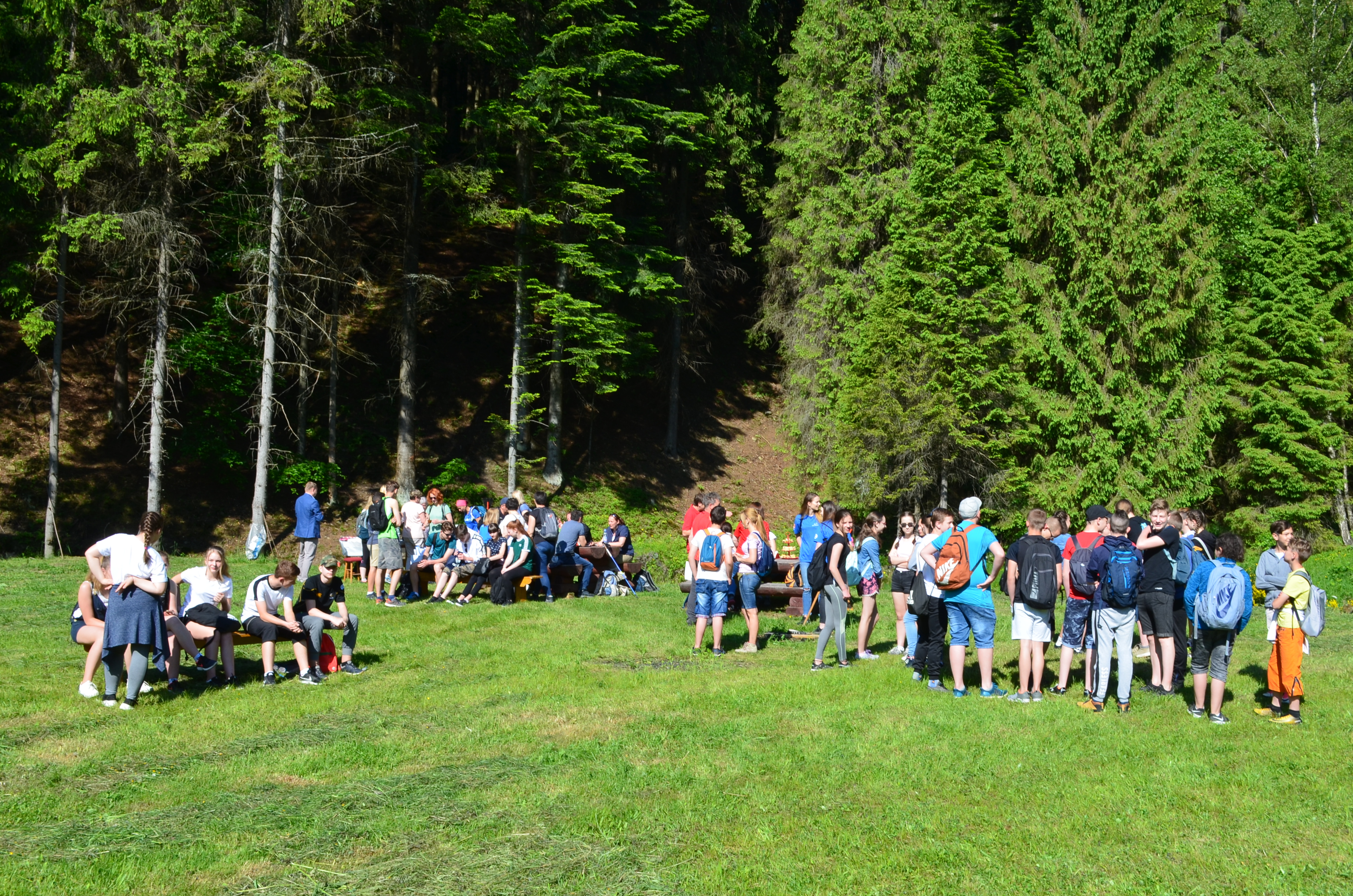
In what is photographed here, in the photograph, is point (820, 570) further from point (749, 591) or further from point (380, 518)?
point (380, 518)

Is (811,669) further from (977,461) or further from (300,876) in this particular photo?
(977,461)

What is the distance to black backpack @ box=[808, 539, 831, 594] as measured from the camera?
10148 millimetres

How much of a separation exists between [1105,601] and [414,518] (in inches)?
395

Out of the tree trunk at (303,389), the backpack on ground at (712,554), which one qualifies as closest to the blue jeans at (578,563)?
the backpack on ground at (712,554)

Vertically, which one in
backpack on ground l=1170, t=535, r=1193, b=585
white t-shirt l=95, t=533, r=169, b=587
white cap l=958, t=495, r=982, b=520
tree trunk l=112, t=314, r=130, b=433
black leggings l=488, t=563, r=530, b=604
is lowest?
black leggings l=488, t=563, r=530, b=604

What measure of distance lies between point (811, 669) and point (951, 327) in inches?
549

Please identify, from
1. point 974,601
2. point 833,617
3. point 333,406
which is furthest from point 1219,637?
point 333,406

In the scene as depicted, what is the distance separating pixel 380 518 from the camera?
48.0 feet

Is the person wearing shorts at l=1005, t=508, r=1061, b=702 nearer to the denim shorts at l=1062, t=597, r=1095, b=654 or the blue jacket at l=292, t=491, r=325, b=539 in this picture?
the denim shorts at l=1062, t=597, r=1095, b=654

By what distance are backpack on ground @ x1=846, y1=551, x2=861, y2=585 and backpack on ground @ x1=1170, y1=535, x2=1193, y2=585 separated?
3.37 meters

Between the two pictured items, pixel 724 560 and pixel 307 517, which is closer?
pixel 724 560

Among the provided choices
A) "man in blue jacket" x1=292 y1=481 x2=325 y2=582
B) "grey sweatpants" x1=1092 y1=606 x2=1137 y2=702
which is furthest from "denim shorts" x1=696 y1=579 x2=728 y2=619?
"man in blue jacket" x1=292 y1=481 x2=325 y2=582

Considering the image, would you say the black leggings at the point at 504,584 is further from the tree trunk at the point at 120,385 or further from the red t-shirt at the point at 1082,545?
the tree trunk at the point at 120,385

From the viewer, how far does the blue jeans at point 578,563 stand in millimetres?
15430
